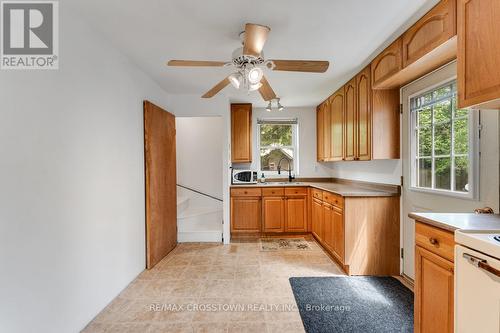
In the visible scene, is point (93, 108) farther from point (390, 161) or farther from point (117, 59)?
point (390, 161)

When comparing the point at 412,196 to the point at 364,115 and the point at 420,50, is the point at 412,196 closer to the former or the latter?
the point at 364,115

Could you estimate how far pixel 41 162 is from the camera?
1.52 m

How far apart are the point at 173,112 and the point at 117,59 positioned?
1.51 metres

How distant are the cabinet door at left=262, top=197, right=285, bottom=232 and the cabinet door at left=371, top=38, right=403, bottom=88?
2.27m

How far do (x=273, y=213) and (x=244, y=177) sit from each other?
0.80 meters

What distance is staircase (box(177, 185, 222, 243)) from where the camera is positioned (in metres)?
4.02

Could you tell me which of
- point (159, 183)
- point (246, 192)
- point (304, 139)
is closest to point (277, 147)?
point (304, 139)

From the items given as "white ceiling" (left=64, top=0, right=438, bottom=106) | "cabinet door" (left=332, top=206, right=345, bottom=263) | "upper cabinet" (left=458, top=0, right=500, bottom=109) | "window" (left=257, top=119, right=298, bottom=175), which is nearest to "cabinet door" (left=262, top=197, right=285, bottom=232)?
"window" (left=257, top=119, right=298, bottom=175)

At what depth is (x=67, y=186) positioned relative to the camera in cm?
173

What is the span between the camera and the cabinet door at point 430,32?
1580 mm

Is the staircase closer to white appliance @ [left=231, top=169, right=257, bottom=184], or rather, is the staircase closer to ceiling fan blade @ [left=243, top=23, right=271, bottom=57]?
white appliance @ [left=231, top=169, right=257, bottom=184]

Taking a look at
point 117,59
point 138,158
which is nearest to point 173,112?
point 138,158

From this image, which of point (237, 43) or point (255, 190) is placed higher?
point (237, 43)

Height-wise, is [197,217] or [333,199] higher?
[333,199]
